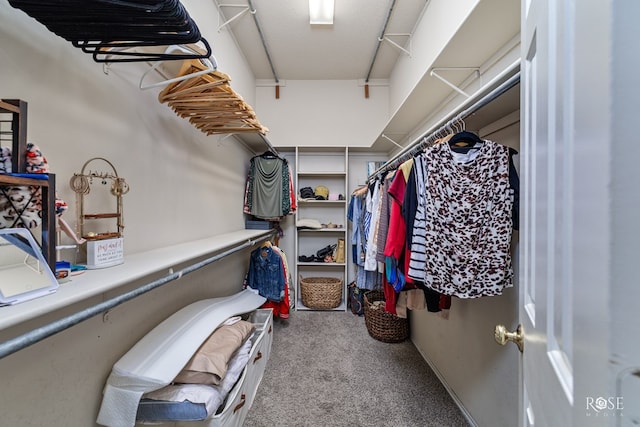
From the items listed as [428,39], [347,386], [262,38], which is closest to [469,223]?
[347,386]

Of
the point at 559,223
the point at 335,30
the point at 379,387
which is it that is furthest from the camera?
the point at 335,30

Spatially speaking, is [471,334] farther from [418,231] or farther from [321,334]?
[321,334]

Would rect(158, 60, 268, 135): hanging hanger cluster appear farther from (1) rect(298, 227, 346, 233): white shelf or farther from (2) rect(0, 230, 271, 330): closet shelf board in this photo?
(1) rect(298, 227, 346, 233): white shelf

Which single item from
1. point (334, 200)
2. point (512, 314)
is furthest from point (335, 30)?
point (512, 314)

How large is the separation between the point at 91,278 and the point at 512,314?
1.66 m

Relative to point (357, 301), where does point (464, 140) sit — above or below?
above

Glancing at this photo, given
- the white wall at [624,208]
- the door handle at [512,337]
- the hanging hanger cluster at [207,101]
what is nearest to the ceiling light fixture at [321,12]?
the hanging hanger cluster at [207,101]

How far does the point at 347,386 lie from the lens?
1803mm

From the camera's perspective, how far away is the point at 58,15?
674 mm

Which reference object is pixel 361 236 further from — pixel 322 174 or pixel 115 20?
pixel 115 20

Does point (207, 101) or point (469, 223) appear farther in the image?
point (207, 101)

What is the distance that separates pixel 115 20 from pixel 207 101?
618mm

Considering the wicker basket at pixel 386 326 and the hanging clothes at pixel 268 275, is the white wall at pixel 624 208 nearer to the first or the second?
the wicker basket at pixel 386 326

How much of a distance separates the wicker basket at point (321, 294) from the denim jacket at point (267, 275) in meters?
0.69
